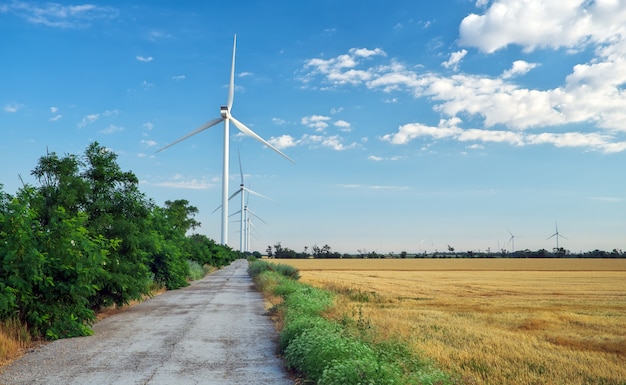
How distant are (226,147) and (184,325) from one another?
42059 millimetres

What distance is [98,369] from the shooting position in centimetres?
1071

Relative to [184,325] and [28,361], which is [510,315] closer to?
[184,325]

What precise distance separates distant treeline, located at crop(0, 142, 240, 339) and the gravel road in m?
1.01

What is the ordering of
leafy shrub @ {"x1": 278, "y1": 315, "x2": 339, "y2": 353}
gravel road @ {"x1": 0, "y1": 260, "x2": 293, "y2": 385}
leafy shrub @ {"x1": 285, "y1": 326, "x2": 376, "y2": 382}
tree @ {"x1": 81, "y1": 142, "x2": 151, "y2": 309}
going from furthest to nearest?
tree @ {"x1": 81, "y1": 142, "x2": 151, "y2": 309}
leafy shrub @ {"x1": 278, "y1": 315, "x2": 339, "y2": 353}
gravel road @ {"x1": 0, "y1": 260, "x2": 293, "y2": 385}
leafy shrub @ {"x1": 285, "y1": 326, "x2": 376, "y2": 382}

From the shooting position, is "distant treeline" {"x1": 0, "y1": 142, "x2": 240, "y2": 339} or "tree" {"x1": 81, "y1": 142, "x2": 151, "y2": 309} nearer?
"distant treeline" {"x1": 0, "y1": 142, "x2": 240, "y2": 339}

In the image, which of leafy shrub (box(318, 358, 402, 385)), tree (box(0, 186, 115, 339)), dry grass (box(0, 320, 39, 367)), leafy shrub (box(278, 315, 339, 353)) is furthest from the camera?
tree (box(0, 186, 115, 339))

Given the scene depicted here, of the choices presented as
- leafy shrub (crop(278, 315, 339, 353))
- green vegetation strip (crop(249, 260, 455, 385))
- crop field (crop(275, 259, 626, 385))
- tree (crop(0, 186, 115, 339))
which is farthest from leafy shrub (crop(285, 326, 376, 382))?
tree (crop(0, 186, 115, 339))

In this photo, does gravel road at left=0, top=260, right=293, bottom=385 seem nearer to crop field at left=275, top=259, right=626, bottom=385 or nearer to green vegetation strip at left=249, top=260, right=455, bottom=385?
green vegetation strip at left=249, top=260, right=455, bottom=385

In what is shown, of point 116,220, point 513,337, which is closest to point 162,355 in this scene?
point 116,220

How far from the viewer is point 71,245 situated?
48.9 ft

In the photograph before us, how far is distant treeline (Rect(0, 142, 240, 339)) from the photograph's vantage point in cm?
1357

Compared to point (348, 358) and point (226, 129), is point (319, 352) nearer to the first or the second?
point (348, 358)

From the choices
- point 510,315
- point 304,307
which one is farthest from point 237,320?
point 510,315

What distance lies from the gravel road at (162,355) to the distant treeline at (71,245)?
1.01 meters
